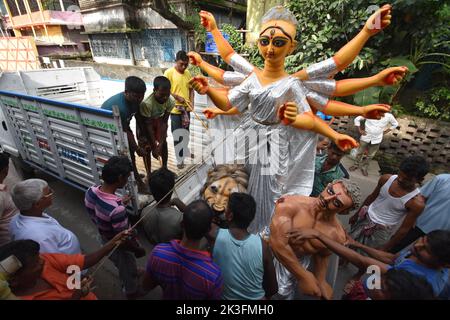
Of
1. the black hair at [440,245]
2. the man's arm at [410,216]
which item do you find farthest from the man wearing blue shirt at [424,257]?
the man's arm at [410,216]

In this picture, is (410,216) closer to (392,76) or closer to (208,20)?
(392,76)

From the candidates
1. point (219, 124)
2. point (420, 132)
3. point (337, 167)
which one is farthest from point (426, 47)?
point (219, 124)

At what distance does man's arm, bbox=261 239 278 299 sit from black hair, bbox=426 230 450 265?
0.89 m

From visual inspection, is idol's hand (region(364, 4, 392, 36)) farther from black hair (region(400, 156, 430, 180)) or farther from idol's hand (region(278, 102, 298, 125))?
black hair (region(400, 156, 430, 180))

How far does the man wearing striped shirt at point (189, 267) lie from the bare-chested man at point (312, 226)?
0.61 m

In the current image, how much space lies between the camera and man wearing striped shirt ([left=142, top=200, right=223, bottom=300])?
1.28 meters

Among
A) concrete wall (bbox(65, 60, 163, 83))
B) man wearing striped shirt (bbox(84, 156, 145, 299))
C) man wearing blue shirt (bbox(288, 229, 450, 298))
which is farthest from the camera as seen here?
concrete wall (bbox(65, 60, 163, 83))

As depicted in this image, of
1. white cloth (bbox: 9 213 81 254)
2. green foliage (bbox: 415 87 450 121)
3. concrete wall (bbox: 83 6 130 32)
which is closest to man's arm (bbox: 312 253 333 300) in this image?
white cloth (bbox: 9 213 81 254)

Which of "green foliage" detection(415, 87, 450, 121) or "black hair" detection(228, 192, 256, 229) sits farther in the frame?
"green foliage" detection(415, 87, 450, 121)

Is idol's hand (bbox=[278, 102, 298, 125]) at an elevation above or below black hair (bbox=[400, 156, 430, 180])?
above

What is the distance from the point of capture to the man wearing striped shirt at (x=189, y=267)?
128 cm

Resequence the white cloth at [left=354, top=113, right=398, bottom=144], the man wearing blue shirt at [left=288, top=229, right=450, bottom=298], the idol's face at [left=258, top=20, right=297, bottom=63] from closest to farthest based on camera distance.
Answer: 1. the man wearing blue shirt at [left=288, top=229, right=450, bottom=298]
2. the idol's face at [left=258, top=20, right=297, bottom=63]
3. the white cloth at [left=354, top=113, right=398, bottom=144]

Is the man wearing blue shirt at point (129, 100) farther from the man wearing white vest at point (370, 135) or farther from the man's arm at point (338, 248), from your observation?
the man wearing white vest at point (370, 135)

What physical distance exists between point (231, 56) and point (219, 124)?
83cm
